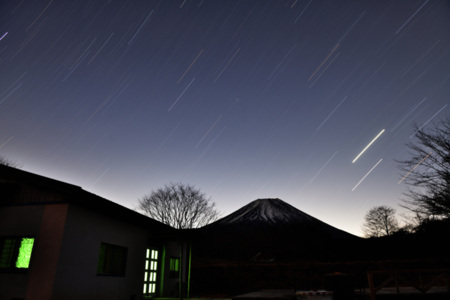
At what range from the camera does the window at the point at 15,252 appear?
8.29 meters

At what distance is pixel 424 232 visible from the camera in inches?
885

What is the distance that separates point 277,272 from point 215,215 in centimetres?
1798

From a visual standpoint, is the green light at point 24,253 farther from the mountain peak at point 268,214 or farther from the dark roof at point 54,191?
the mountain peak at point 268,214

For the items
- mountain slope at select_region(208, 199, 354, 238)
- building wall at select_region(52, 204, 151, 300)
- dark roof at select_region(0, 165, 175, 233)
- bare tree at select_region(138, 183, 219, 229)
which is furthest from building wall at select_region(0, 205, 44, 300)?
mountain slope at select_region(208, 199, 354, 238)

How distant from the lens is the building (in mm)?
7992

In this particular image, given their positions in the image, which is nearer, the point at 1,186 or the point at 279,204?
the point at 1,186

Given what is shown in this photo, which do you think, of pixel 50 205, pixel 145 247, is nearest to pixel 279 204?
pixel 145 247

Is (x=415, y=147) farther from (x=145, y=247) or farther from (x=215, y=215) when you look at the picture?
(x=215, y=215)

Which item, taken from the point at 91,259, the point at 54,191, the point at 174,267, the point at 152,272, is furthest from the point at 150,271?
the point at 54,191

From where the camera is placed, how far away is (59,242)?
809 centimetres

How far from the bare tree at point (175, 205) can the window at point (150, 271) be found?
2157 cm

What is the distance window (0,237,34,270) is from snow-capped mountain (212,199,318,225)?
3574 cm

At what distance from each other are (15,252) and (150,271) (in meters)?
5.52

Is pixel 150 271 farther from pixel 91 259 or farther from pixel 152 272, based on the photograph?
pixel 91 259
